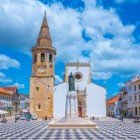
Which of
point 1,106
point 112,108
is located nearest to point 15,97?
point 1,106

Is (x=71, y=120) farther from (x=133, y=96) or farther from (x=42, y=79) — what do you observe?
(x=133, y=96)

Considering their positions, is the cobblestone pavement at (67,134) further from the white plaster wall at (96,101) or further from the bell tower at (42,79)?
the white plaster wall at (96,101)

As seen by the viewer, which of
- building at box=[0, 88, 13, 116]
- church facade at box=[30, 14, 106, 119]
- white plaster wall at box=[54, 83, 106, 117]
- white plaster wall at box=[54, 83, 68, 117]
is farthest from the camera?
building at box=[0, 88, 13, 116]

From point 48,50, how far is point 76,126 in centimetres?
3114

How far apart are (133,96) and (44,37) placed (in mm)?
23810

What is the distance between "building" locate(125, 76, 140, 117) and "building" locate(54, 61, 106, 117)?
9466 mm

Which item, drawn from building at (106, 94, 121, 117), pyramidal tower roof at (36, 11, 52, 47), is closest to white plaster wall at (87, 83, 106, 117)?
pyramidal tower roof at (36, 11, 52, 47)

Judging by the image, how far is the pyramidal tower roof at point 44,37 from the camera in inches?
2448

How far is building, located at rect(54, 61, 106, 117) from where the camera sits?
61375 millimetres

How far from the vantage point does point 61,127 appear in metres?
31.7

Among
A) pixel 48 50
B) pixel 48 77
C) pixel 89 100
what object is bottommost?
pixel 89 100

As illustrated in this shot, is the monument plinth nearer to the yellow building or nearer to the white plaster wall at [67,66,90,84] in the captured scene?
the white plaster wall at [67,66,90,84]

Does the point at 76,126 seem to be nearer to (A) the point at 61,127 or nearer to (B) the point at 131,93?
(A) the point at 61,127

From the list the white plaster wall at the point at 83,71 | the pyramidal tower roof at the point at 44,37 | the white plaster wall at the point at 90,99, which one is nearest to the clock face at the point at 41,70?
the white plaster wall at the point at 90,99
